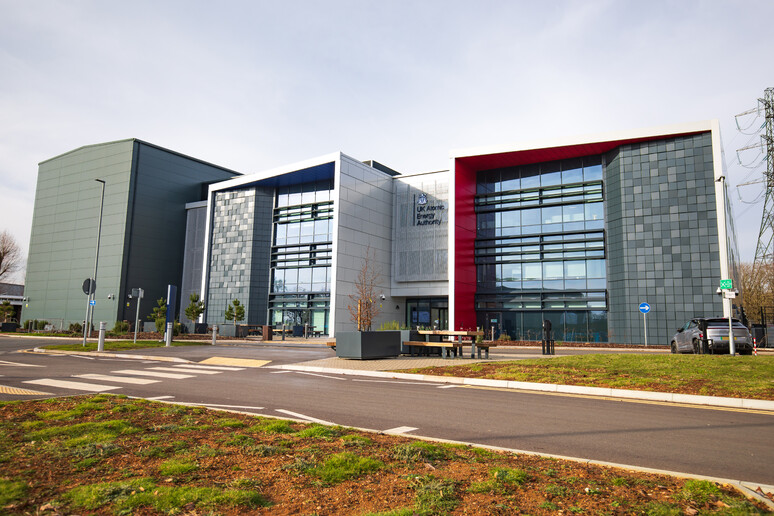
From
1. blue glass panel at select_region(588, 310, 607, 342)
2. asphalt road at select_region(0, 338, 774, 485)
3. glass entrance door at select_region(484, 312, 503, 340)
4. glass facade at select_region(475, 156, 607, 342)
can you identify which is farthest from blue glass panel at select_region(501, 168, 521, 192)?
asphalt road at select_region(0, 338, 774, 485)

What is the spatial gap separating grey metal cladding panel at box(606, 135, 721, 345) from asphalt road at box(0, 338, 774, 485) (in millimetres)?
24635

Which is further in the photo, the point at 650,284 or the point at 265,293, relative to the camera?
the point at 265,293

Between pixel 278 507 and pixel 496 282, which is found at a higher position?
pixel 496 282

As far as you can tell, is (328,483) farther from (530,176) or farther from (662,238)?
(530,176)

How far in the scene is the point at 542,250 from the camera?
37.2m

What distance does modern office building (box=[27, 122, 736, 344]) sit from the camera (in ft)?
104

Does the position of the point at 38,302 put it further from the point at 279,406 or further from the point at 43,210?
the point at 279,406

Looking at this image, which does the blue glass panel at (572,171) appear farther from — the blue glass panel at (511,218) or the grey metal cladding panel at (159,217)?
the grey metal cladding panel at (159,217)

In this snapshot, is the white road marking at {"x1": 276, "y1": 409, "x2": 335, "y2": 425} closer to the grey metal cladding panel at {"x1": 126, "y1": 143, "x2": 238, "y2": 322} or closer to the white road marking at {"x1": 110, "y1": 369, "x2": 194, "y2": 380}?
the white road marking at {"x1": 110, "y1": 369, "x2": 194, "y2": 380}

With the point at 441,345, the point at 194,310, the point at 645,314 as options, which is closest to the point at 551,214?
the point at 645,314

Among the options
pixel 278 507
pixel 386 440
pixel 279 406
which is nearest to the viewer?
pixel 278 507

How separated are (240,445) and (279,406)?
332 cm

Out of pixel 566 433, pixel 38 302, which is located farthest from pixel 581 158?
pixel 38 302

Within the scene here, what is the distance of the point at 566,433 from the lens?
21.8ft
